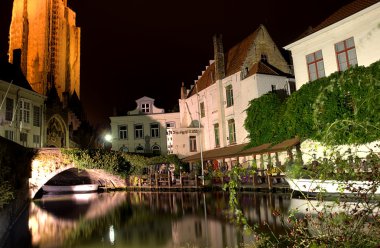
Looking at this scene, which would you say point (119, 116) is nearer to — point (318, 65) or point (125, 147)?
point (125, 147)

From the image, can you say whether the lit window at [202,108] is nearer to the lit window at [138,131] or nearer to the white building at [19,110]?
the lit window at [138,131]

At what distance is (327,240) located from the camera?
4.36 m

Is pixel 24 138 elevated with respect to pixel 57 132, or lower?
lower

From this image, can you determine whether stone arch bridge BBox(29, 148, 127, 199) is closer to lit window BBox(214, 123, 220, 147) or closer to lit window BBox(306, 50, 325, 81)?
lit window BBox(214, 123, 220, 147)

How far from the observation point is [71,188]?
35500 millimetres

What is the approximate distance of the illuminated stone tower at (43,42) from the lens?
7388cm

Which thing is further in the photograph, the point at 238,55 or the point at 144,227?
the point at 238,55

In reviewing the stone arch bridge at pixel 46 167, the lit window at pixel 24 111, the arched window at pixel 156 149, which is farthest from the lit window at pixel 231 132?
the lit window at pixel 24 111

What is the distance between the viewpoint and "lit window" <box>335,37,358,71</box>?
20.2m

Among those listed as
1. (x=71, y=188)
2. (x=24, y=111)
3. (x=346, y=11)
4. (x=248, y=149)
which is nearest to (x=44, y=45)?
(x=24, y=111)

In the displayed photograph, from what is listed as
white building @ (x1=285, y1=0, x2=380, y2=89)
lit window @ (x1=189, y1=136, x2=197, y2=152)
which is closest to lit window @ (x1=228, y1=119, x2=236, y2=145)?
lit window @ (x1=189, y1=136, x2=197, y2=152)

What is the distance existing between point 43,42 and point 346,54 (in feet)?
231

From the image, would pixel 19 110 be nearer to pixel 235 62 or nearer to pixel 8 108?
pixel 8 108

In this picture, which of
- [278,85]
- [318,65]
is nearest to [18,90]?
[278,85]
